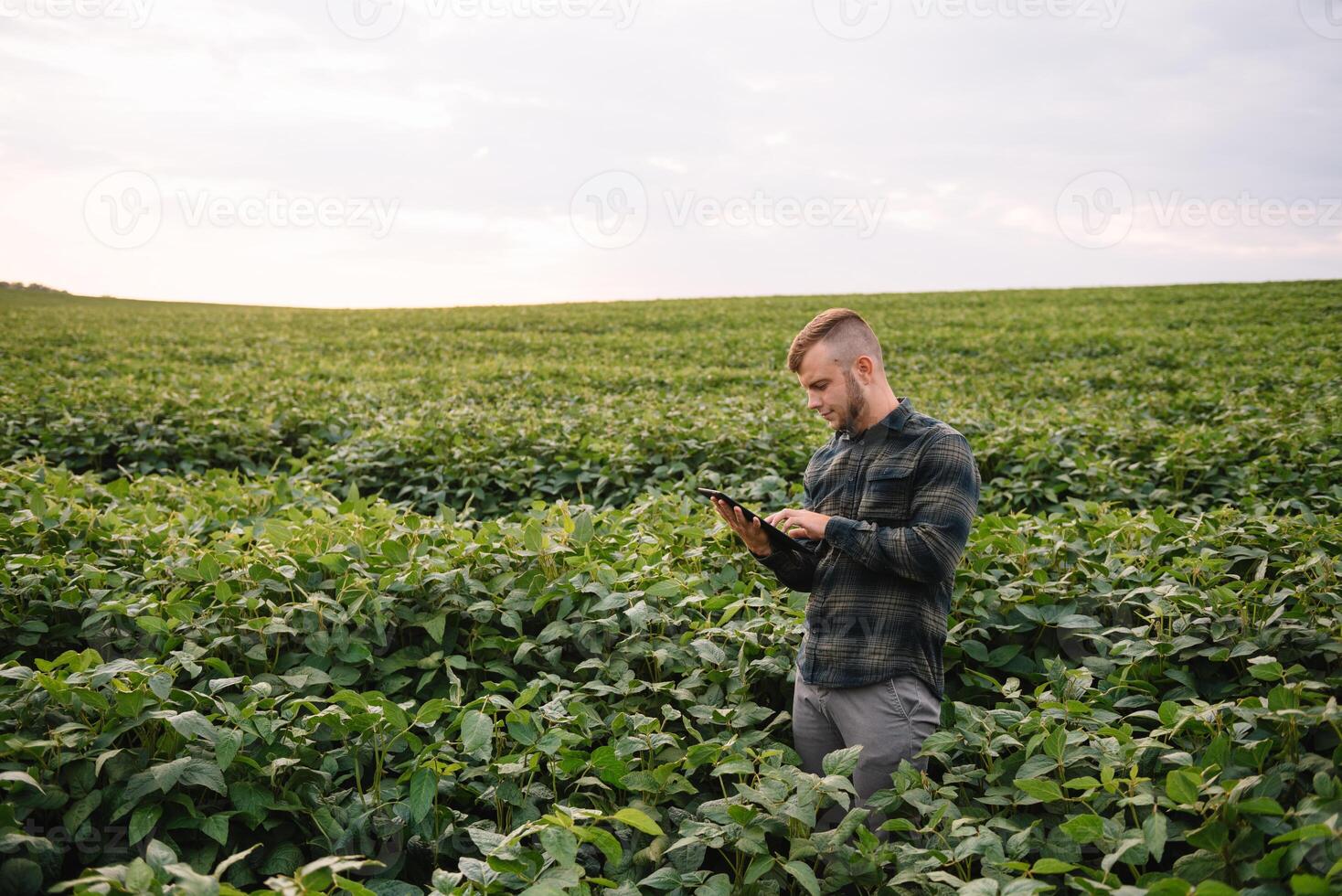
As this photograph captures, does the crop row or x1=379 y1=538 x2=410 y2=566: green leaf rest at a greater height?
x1=379 y1=538 x2=410 y2=566: green leaf

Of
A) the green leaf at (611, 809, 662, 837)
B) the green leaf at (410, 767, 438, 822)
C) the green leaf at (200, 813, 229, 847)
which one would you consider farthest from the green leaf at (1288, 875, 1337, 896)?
the green leaf at (200, 813, 229, 847)

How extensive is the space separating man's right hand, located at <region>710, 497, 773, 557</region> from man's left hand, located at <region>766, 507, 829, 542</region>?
0.22 ft

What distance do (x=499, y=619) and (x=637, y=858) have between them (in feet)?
4.57

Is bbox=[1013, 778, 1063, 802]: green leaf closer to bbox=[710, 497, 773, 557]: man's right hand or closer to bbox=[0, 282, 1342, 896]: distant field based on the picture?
bbox=[0, 282, 1342, 896]: distant field

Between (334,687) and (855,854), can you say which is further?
(334,687)

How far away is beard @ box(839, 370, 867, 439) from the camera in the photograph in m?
2.99

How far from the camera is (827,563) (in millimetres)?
3082

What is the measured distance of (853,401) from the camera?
3016 millimetres

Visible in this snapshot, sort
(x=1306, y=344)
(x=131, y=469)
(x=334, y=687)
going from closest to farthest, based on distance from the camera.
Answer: (x=334, y=687)
(x=131, y=469)
(x=1306, y=344)

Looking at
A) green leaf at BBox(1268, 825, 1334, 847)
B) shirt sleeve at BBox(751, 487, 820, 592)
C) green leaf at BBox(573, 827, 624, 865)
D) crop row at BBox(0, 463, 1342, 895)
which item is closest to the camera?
green leaf at BBox(1268, 825, 1334, 847)

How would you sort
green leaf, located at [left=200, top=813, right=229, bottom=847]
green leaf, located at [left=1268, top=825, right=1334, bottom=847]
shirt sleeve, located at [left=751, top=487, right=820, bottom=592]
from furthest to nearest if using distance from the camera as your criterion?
shirt sleeve, located at [left=751, top=487, right=820, bottom=592]
green leaf, located at [left=200, top=813, right=229, bottom=847]
green leaf, located at [left=1268, top=825, right=1334, bottom=847]

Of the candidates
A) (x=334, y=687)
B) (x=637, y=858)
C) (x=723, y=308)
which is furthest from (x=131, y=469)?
(x=723, y=308)

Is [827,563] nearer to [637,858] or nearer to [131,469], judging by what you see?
[637,858]

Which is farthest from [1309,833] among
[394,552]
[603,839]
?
[394,552]
